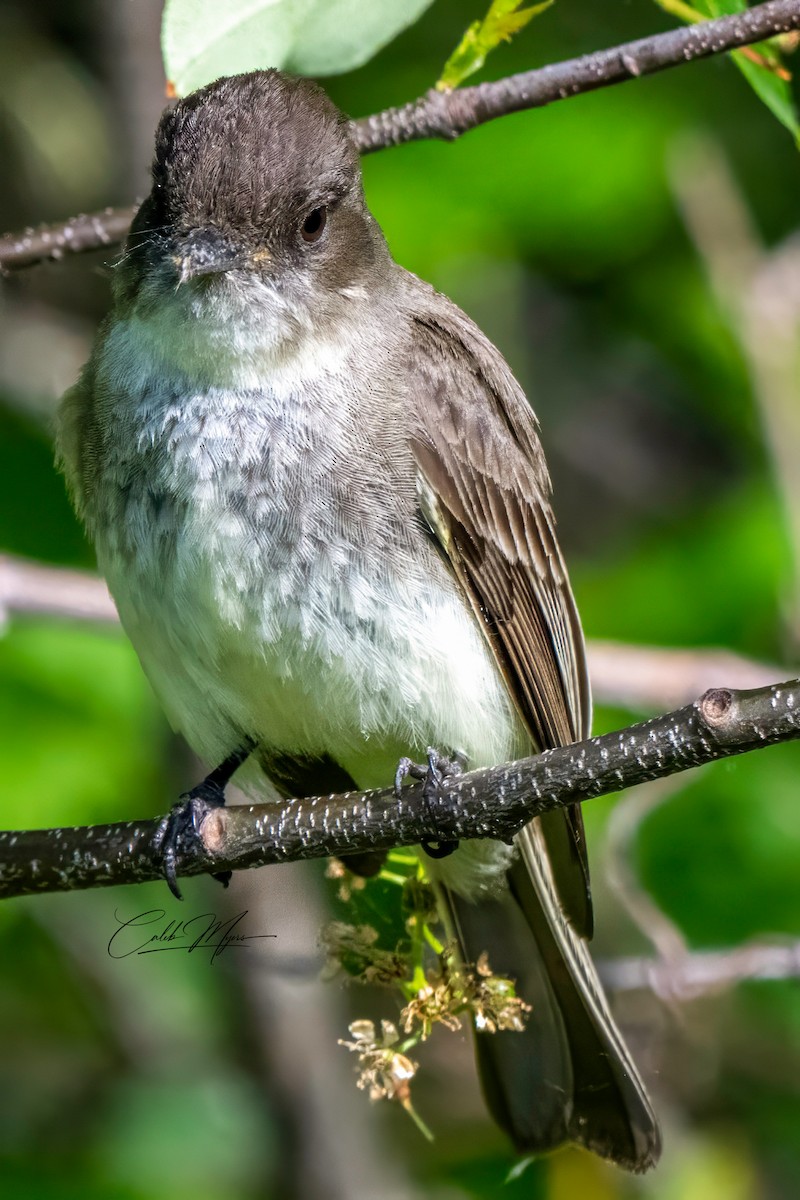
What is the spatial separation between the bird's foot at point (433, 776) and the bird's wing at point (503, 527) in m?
0.28

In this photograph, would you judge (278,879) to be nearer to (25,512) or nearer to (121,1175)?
(121,1175)

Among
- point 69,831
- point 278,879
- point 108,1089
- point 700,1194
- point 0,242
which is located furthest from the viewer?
point 108,1089

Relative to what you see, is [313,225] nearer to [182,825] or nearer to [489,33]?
[489,33]

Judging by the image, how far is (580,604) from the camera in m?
4.68

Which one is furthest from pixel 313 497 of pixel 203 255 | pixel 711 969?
pixel 711 969

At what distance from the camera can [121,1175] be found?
14.7 ft

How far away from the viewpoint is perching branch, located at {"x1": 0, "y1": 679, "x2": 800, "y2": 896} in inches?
88.4

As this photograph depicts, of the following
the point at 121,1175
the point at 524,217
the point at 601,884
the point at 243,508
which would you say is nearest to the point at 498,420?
the point at 243,508

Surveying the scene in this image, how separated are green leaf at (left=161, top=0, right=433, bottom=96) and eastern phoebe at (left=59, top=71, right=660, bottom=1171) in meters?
0.16

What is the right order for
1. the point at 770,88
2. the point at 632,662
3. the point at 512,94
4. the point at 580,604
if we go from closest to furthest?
the point at 770,88 → the point at 512,94 → the point at 632,662 → the point at 580,604

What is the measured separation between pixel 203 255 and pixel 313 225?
1.04ft

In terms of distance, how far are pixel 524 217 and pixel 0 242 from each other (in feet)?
6.57
